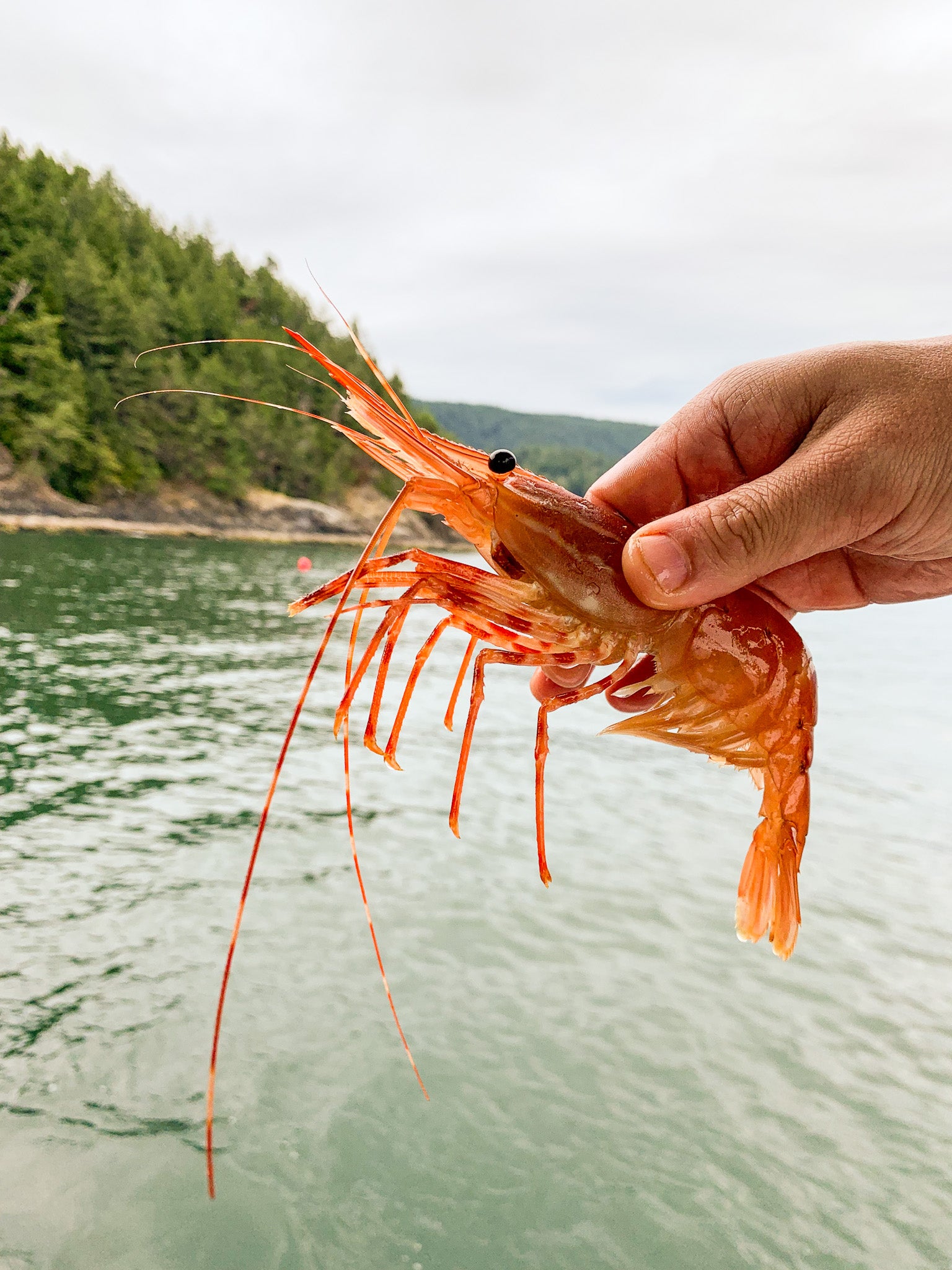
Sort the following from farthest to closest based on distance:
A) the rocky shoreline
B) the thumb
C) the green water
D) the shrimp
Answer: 1. the rocky shoreline
2. the green water
3. the shrimp
4. the thumb

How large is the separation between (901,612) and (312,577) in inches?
1301

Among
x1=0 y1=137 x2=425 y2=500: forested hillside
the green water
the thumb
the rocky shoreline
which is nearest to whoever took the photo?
the thumb

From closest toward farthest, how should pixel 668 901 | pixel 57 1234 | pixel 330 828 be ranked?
pixel 57 1234, pixel 668 901, pixel 330 828

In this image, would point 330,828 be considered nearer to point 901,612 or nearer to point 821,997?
point 821,997

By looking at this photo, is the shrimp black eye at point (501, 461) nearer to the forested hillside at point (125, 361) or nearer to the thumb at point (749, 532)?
the thumb at point (749, 532)

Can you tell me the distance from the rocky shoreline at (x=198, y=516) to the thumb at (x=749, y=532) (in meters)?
39.5

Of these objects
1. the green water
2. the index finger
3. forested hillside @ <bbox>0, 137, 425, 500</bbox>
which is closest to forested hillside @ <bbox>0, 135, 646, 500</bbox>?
forested hillside @ <bbox>0, 137, 425, 500</bbox>

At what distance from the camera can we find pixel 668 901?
6.90 m

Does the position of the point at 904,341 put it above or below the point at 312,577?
above

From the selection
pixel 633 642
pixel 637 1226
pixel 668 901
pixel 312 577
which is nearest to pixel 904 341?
pixel 633 642

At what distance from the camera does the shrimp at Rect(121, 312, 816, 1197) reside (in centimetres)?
232

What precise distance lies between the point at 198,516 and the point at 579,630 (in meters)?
57.3

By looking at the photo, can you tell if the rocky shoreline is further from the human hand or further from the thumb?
the thumb

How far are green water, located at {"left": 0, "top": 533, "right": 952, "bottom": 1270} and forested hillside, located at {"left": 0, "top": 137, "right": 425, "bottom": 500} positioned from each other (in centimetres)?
4548
